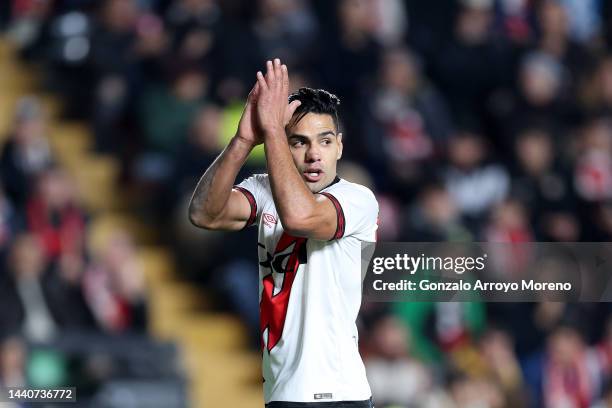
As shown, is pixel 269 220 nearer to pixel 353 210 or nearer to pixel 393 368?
pixel 353 210

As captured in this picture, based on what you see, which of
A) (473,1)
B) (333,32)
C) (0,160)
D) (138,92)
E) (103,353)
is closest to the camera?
(103,353)

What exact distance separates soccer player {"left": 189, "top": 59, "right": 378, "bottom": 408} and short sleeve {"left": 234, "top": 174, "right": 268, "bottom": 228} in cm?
2

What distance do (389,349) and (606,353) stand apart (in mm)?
1740

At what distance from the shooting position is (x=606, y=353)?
907cm

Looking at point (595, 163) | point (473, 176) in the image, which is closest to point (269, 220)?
point (473, 176)

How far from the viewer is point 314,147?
14.2 feet

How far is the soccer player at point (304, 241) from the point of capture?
4156 millimetres

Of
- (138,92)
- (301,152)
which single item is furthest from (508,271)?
(301,152)

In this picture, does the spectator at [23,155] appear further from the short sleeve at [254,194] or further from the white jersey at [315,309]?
the white jersey at [315,309]

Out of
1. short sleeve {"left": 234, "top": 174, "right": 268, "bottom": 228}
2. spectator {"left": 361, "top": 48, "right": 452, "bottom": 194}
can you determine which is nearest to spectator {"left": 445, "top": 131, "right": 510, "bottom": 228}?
spectator {"left": 361, "top": 48, "right": 452, "bottom": 194}

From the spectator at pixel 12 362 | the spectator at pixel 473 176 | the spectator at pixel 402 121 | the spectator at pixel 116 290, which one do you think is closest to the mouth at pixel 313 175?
the spectator at pixel 12 362

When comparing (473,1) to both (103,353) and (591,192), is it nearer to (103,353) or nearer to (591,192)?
(591,192)

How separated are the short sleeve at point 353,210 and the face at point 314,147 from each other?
0.06m

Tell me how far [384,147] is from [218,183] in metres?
5.41
